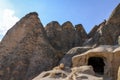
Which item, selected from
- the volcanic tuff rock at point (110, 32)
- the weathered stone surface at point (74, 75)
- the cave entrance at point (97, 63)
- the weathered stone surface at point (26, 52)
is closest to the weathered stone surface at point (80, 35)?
the volcanic tuff rock at point (110, 32)

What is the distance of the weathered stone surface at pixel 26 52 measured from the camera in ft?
103

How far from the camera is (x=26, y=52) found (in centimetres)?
3291

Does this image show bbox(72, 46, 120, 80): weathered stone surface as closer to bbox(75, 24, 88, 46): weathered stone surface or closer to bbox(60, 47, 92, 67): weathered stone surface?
bbox(60, 47, 92, 67): weathered stone surface

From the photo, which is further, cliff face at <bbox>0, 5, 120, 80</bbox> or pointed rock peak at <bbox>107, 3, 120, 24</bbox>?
pointed rock peak at <bbox>107, 3, 120, 24</bbox>

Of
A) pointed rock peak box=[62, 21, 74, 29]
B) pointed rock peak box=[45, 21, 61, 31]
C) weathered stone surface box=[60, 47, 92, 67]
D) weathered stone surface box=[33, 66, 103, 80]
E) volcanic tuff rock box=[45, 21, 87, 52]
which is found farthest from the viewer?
pointed rock peak box=[62, 21, 74, 29]

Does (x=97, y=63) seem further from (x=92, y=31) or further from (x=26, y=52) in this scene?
(x=92, y=31)

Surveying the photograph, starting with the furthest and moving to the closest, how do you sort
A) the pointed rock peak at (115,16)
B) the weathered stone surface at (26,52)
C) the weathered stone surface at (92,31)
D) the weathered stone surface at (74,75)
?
the weathered stone surface at (92,31) → the pointed rock peak at (115,16) → the weathered stone surface at (26,52) → the weathered stone surface at (74,75)

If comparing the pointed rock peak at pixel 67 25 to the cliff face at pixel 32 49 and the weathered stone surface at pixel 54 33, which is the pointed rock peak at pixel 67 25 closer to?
the weathered stone surface at pixel 54 33

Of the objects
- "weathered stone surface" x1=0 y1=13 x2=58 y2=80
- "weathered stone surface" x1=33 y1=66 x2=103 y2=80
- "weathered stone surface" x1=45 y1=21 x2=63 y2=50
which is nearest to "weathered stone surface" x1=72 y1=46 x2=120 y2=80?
"weathered stone surface" x1=33 y1=66 x2=103 y2=80

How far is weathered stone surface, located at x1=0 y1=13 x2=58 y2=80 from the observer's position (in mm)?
31359

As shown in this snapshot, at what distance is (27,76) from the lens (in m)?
30.7

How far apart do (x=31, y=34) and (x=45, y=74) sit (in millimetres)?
11432

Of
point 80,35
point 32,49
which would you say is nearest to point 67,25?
point 80,35

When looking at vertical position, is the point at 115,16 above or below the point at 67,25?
below
